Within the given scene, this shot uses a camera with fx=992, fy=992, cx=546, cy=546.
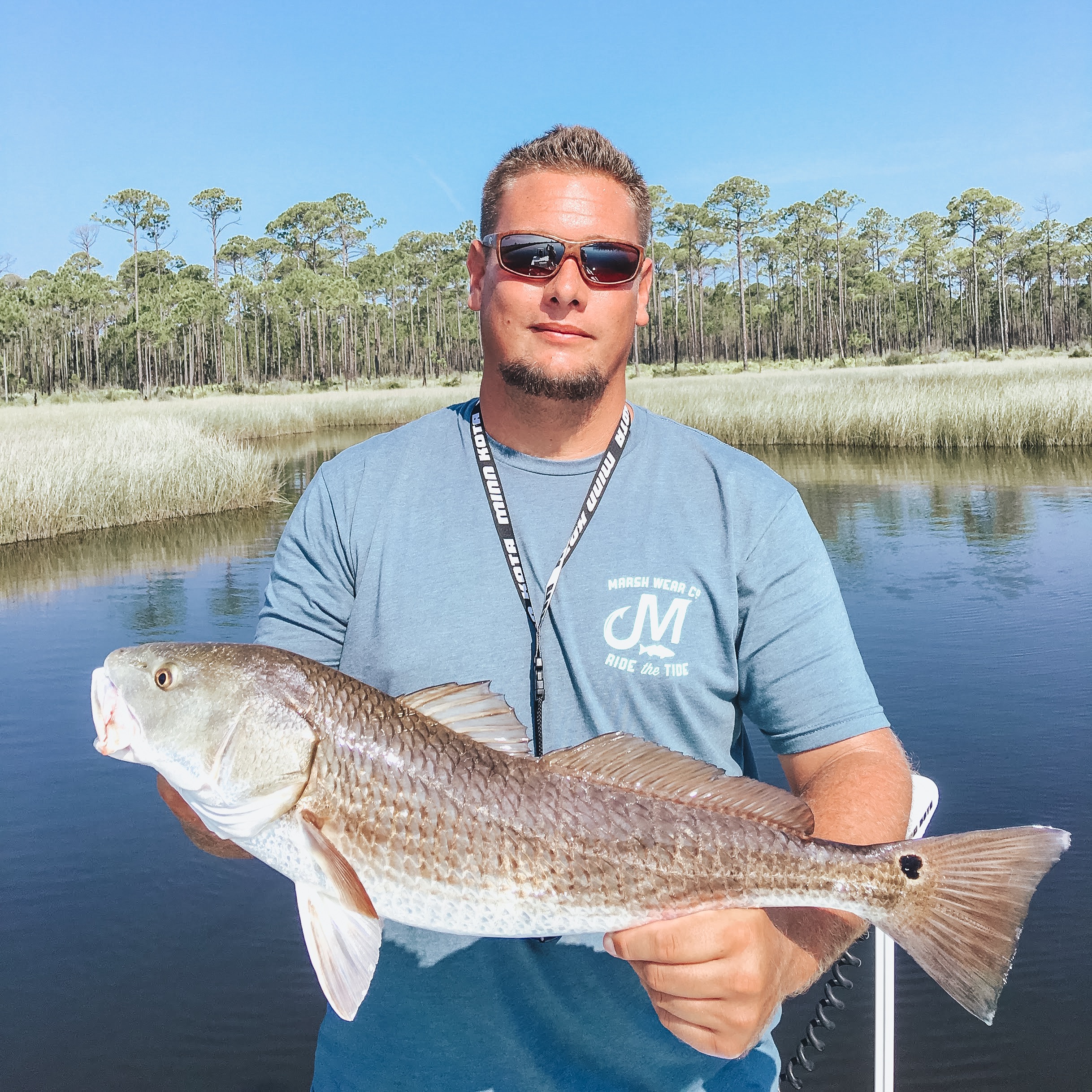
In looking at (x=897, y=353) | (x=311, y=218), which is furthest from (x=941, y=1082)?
(x=311, y=218)

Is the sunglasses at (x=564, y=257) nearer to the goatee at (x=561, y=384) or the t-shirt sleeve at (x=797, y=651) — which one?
the goatee at (x=561, y=384)

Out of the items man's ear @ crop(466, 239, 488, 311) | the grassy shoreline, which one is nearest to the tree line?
the grassy shoreline

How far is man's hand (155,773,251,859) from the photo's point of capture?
1.98 metres

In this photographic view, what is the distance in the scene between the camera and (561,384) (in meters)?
2.35

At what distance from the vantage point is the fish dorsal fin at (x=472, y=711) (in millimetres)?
1896

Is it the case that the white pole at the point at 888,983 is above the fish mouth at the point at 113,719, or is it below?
below

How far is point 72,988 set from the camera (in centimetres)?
548

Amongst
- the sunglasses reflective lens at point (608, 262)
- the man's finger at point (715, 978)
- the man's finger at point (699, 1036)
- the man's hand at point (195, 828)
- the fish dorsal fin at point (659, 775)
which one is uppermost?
the sunglasses reflective lens at point (608, 262)

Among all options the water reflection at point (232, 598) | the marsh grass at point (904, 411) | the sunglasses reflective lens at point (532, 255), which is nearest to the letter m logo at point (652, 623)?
the sunglasses reflective lens at point (532, 255)

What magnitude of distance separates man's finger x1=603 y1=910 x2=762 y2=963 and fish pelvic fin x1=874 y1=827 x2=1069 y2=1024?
256mm

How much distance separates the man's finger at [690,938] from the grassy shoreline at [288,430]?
17771mm

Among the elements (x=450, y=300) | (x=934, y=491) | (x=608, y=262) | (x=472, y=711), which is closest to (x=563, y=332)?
(x=608, y=262)

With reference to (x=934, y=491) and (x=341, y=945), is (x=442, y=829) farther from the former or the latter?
(x=934, y=491)

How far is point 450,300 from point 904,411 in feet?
217
